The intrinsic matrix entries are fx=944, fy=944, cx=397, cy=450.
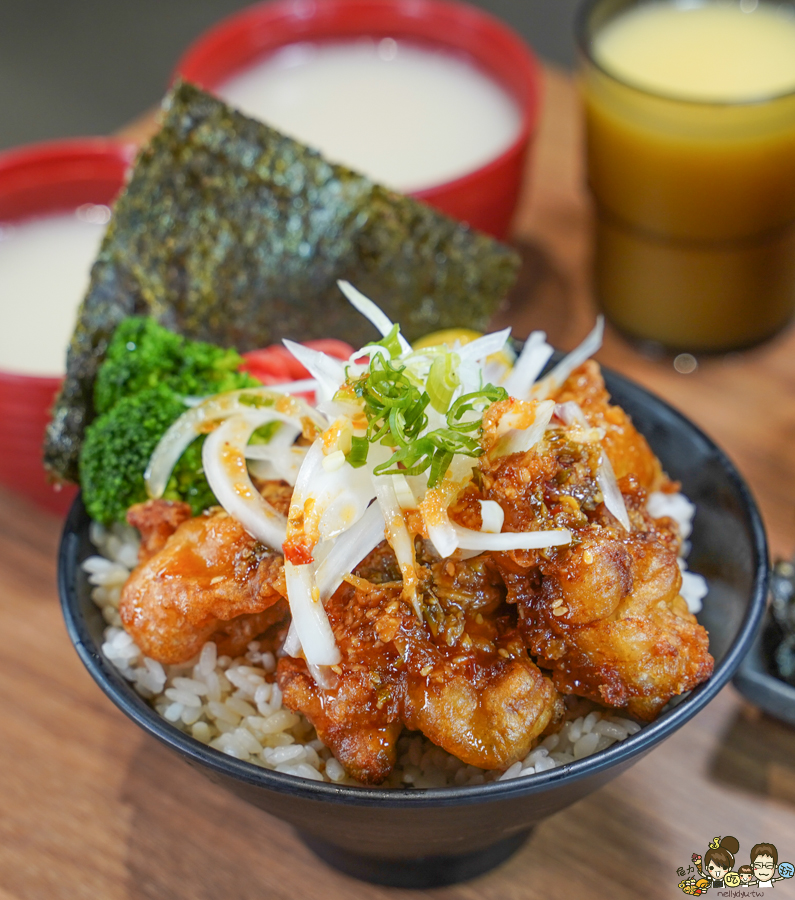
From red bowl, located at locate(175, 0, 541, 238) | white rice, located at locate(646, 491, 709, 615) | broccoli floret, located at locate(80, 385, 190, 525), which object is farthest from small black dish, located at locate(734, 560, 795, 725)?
red bowl, located at locate(175, 0, 541, 238)

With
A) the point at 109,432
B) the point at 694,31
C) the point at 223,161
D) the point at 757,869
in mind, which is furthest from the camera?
the point at 694,31

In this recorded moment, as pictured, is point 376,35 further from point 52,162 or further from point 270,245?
point 270,245

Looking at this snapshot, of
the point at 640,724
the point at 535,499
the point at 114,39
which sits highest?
the point at 535,499

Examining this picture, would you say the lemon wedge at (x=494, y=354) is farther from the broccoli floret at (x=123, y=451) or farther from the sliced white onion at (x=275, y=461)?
the broccoli floret at (x=123, y=451)

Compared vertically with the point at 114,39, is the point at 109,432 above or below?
above

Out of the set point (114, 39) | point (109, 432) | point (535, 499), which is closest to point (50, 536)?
point (109, 432)

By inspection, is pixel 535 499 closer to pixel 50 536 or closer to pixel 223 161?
pixel 223 161
